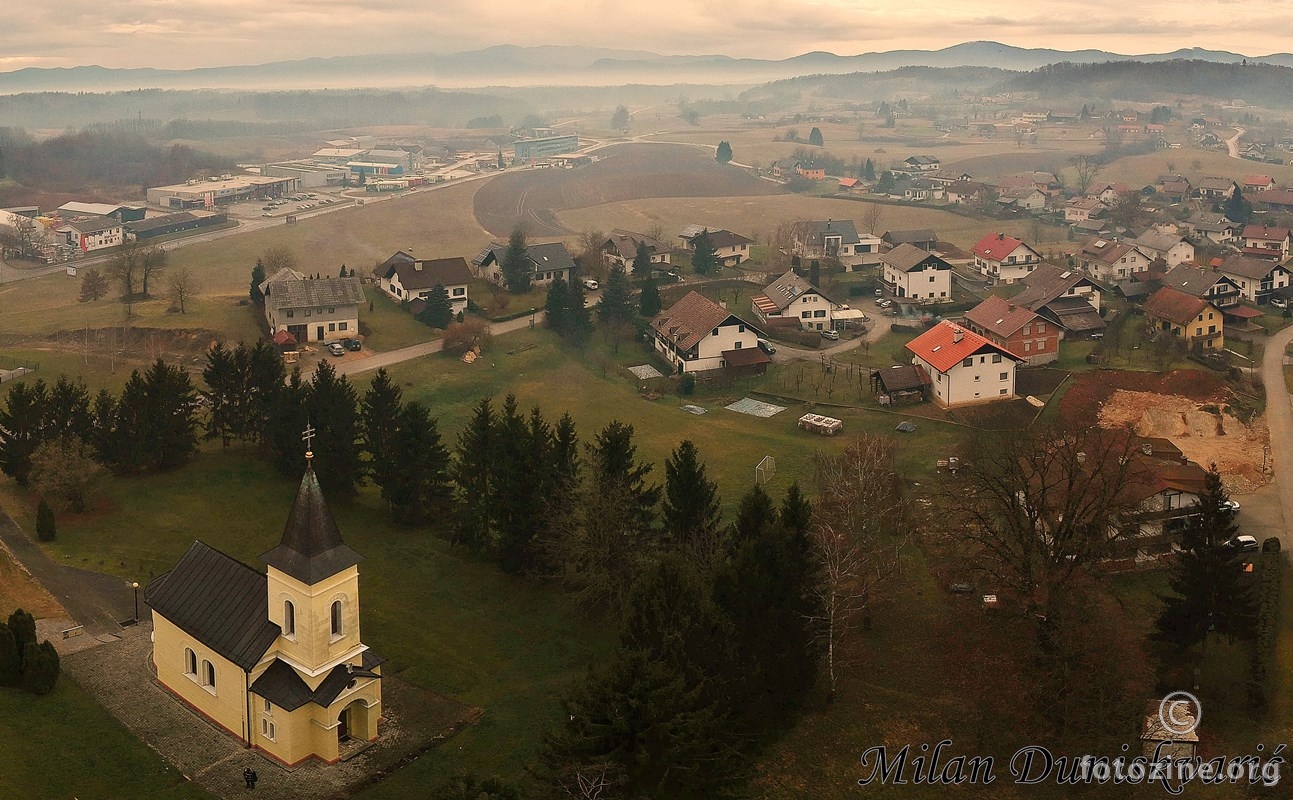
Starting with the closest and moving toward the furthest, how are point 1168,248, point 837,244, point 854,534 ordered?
point 854,534, point 1168,248, point 837,244

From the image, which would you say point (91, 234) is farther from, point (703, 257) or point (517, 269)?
point (703, 257)

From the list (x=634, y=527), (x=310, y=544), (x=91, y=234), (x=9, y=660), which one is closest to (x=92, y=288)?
(x=91, y=234)

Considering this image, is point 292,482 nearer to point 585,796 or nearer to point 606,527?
point 606,527

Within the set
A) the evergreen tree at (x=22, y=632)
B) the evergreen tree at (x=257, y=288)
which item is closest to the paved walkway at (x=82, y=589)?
the evergreen tree at (x=22, y=632)

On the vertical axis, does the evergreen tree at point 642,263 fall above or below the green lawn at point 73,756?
above

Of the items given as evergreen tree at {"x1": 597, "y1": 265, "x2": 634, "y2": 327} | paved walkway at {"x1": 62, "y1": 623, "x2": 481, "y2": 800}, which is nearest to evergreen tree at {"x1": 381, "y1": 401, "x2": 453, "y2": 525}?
paved walkway at {"x1": 62, "y1": 623, "x2": 481, "y2": 800}

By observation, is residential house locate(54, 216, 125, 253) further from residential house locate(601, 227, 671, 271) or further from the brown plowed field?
residential house locate(601, 227, 671, 271)

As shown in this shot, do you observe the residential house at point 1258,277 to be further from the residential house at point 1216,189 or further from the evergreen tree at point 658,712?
the evergreen tree at point 658,712
